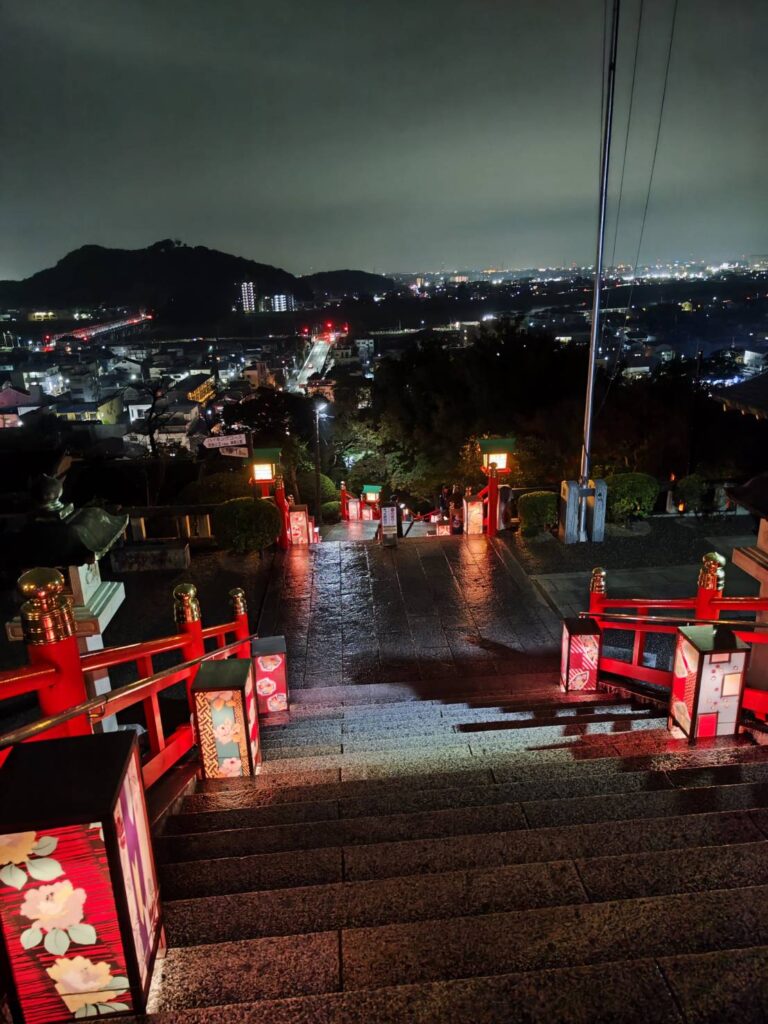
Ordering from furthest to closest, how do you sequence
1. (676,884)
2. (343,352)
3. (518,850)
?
(343,352), (518,850), (676,884)

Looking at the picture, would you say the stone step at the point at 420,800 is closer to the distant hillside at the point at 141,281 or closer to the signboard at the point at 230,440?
the signboard at the point at 230,440

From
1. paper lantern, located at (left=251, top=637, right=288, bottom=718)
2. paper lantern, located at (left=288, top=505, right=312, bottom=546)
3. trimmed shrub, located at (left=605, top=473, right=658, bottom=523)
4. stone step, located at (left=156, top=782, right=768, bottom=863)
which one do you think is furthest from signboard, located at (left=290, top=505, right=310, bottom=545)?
stone step, located at (left=156, top=782, right=768, bottom=863)

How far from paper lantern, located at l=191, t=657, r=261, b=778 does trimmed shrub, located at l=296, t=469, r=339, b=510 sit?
18.8 meters

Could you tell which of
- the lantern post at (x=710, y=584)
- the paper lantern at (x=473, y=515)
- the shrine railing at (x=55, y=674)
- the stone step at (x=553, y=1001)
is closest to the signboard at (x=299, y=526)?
the paper lantern at (x=473, y=515)

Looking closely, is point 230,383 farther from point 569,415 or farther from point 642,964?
point 642,964

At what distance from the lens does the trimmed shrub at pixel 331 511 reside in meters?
24.3

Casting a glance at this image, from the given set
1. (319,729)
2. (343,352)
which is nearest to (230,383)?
(343,352)

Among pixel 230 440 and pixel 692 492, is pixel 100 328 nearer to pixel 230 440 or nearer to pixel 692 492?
pixel 230 440

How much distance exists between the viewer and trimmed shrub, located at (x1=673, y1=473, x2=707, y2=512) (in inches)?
560

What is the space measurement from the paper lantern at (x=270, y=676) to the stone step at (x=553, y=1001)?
442 centimetres

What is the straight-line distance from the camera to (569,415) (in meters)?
23.2

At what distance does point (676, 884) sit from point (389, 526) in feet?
34.9

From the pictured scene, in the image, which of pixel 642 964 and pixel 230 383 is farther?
pixel 230 383

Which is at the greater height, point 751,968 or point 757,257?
point 757,257
